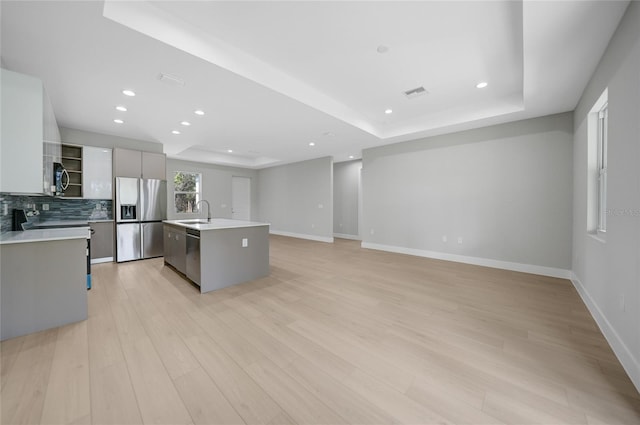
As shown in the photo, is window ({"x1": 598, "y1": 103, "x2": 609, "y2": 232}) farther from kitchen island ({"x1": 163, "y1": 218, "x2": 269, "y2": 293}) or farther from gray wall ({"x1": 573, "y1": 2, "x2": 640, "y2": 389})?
kitchen island ({"x1": 163, "y1": 218, "x2": 269, "y2": 293})

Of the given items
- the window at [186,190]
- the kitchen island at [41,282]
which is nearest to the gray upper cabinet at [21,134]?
the kitchen island at [41,282]

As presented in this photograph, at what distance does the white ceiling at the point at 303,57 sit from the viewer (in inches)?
80.2

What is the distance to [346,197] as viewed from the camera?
27.5 ft

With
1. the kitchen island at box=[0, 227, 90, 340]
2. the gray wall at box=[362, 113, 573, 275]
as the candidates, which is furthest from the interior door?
the kitchen island at box=[0, 227, 90, 340]

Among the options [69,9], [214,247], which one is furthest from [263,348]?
[69,9]

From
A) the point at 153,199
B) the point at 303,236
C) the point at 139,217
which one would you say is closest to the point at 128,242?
the point at 139,217

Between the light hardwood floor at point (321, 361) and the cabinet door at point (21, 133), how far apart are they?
145cm

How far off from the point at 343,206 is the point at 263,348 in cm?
676

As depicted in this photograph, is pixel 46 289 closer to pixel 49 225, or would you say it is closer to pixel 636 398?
pixel 49 225

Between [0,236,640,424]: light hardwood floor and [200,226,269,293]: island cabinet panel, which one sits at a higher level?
[200,226,269,293]: island cabinet panel

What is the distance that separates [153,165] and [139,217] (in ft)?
3.96

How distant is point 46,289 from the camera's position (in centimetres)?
227

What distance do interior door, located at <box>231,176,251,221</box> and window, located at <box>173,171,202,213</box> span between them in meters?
1.30

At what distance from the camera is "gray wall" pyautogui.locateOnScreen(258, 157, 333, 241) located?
7582 mm
